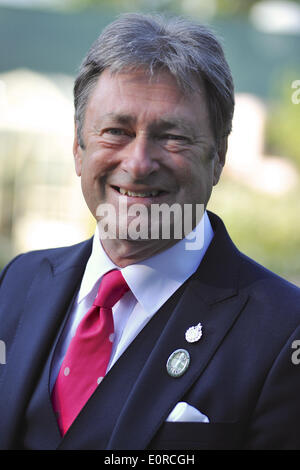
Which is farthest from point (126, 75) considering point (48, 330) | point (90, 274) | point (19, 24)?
point (19, 24)

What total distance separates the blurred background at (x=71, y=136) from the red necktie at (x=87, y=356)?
6590 millimetres

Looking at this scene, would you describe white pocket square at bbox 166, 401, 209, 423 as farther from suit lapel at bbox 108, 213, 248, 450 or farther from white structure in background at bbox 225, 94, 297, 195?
white structure in background at bbox 225, 94, 297, 195

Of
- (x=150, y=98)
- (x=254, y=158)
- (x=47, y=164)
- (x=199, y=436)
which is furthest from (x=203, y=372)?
(x=47, y=164)

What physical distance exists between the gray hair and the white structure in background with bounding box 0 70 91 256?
6.75 meters

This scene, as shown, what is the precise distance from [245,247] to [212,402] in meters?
7.00

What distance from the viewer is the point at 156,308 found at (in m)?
2.22

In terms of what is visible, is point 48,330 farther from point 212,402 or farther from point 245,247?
point 245,247

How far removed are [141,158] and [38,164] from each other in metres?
7.15

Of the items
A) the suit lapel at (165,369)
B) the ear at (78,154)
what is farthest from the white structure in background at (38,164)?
the suit lapel at (165,369)

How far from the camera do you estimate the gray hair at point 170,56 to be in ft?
6.99

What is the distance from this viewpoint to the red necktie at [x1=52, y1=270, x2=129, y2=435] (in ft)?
6.97

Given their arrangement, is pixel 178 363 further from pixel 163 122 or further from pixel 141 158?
pixel 163 122

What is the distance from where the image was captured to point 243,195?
28.7 feet

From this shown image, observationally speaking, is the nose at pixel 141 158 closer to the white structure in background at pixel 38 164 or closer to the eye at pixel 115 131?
the eye at pixel 115 131
